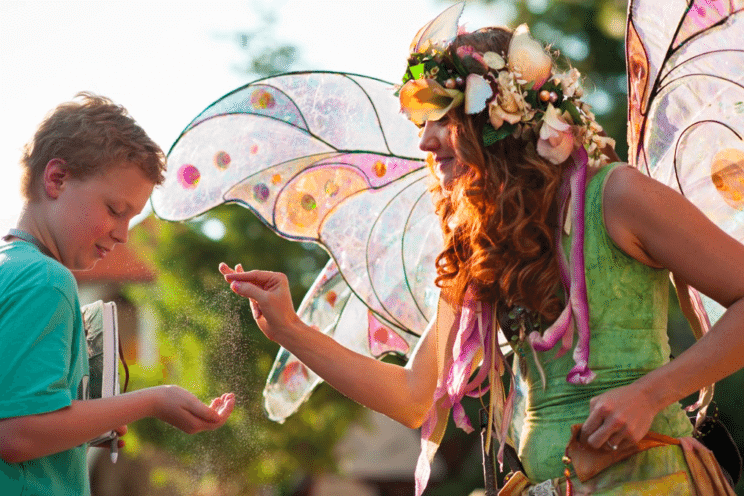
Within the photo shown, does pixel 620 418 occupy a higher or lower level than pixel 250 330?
higher

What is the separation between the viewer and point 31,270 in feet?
5.95

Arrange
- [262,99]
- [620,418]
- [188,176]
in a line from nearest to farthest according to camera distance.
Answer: [620,418], [188,176], [262,99]

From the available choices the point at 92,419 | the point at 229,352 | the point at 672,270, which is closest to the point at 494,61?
the point at 672,270

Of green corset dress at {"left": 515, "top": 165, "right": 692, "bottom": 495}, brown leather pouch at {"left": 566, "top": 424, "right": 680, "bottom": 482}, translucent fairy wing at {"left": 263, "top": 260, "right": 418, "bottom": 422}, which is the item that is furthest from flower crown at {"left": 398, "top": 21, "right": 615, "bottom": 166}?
translucent fairy wing at {"left": 263, "top": 260, "right": 418, "bottom": 422}

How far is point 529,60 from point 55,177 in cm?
115

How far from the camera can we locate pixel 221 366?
960 centimetres

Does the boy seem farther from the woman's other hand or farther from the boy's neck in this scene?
the woman's other hand

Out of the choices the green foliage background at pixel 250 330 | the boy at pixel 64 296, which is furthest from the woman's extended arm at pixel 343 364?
the green foliage background at pixel 250 330

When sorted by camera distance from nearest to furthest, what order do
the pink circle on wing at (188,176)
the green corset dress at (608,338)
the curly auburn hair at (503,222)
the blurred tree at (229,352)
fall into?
the green corset dress at (608,338), the curly auburn hair at (503,222), the pink circle on wing at (188,176), the blurred tree at (229,352)

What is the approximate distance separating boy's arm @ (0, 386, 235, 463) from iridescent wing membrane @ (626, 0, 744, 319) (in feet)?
4.39

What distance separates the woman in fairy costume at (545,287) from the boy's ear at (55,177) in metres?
0.45

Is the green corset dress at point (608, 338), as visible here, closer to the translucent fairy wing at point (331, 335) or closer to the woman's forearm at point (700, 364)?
the woman's forearm at point (700, 364)

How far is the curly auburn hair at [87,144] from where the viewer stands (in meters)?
2.05

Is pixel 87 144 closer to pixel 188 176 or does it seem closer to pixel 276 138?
pixel 188 176
